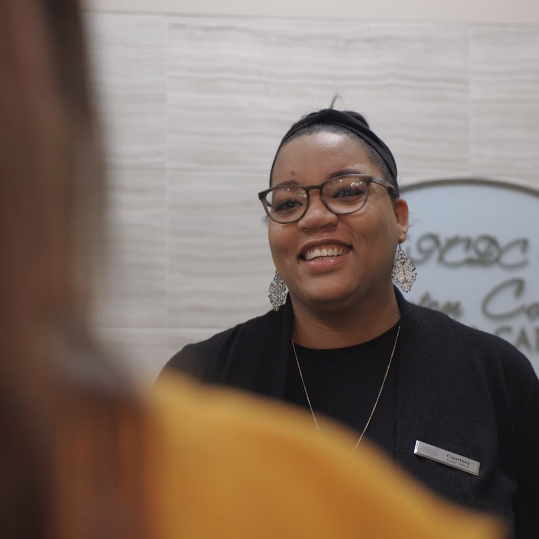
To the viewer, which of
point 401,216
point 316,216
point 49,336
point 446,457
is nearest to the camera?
point 49,336

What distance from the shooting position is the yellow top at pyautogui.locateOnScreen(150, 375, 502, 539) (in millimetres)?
277

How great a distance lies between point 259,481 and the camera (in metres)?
0.29

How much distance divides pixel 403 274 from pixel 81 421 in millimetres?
1328

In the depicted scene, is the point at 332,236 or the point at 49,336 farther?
the point at 332,236

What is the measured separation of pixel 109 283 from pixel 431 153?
203cm

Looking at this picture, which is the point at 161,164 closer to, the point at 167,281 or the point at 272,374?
the point at 167,281

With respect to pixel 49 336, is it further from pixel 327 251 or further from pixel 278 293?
pixel 278 293

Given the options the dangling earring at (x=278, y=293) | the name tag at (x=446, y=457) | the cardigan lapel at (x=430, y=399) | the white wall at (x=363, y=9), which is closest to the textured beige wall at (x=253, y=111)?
the white wall at (x=363, y=9)

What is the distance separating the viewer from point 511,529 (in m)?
1.27

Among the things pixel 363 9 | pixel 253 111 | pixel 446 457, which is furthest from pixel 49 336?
pixel 363 9

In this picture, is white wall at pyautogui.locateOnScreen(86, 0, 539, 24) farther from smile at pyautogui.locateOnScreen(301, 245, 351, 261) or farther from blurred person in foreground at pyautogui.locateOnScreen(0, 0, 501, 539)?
blurred person in foreground at pyautogui.locateOnScreen(0, 0, 501, 539)

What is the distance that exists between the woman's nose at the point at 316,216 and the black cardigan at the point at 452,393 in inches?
8.7

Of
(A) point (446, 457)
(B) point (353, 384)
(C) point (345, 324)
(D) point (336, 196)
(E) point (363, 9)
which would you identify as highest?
(E) point (363, 9)

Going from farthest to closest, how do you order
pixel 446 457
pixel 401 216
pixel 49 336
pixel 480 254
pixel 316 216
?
pixel 480 254
pixel 401 216
pixel 316 216
pixel 446 457
pixel 49 336
